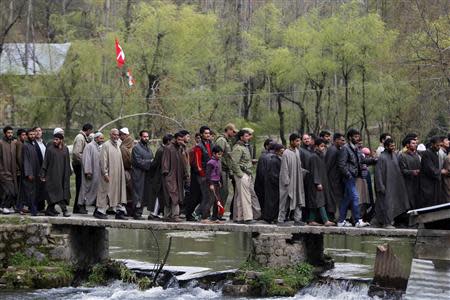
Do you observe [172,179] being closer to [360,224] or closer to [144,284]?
[144,284]

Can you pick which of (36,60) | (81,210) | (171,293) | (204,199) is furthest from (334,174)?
(36,60)

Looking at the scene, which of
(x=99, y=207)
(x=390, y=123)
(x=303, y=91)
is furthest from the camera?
(x=303, y=91)

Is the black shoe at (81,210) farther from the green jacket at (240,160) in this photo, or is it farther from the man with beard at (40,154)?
the green jacket at (240,160)

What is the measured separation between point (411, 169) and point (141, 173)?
4.95m

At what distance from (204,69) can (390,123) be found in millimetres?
10826

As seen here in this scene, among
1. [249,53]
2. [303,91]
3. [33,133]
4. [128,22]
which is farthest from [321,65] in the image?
[33,133]

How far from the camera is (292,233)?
51.3ft

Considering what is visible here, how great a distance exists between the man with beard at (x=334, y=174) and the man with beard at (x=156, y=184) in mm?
2961

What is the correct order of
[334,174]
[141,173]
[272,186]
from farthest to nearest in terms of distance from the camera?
1. [141,173]
2. [272,186]
3. [334,174]

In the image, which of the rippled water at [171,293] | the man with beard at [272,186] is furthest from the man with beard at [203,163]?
the rippled water at [171,293]

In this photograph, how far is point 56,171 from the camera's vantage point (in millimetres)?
16797

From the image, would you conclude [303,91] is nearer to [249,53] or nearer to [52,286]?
[249,53]

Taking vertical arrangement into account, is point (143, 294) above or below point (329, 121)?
below

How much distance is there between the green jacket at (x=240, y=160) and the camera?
16.1 metres
